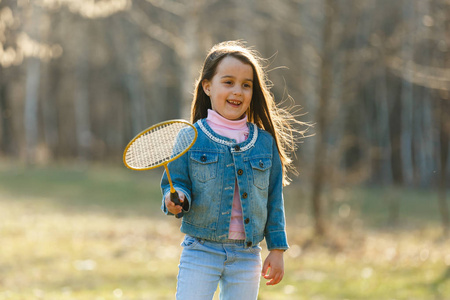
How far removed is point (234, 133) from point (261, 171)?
0.84 ft

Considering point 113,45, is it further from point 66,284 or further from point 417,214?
point 66,284

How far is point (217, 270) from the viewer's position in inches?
130

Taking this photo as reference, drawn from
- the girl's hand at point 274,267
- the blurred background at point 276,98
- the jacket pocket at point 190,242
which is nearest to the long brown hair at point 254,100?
the girl's hand at point 274,267

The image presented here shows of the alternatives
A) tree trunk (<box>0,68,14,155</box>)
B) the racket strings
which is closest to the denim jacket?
the racket strings

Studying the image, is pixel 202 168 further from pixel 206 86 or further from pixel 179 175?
pixel 206 86

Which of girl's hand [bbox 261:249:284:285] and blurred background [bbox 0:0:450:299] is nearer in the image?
girl's hand [bbox 261:249:284:285]

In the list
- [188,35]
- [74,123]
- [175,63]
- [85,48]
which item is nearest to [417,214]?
[188,35]

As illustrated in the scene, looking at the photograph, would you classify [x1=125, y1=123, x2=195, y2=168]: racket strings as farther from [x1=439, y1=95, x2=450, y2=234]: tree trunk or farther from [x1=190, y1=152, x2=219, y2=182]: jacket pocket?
[x1=439, y1=95, x2=450, y2=234]: tree trunk

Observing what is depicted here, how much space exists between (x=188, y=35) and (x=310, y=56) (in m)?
6.35

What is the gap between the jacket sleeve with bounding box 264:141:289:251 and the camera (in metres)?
3.46

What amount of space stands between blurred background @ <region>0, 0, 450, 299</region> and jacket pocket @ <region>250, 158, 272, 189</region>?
1044 millimetres

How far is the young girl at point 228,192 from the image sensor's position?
3293mm

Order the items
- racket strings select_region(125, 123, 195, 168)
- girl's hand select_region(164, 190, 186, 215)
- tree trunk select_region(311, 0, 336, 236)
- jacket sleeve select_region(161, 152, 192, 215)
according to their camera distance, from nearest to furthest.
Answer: girl's hand select_region(164, 190, 186, 215) < racket strings select_region(125, 123, 195, 168) < jacket sleeve select_region(161, 152, 192, 215) < tree trunk select_region(311, 0, 336, 236)

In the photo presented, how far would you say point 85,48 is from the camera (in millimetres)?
33844
